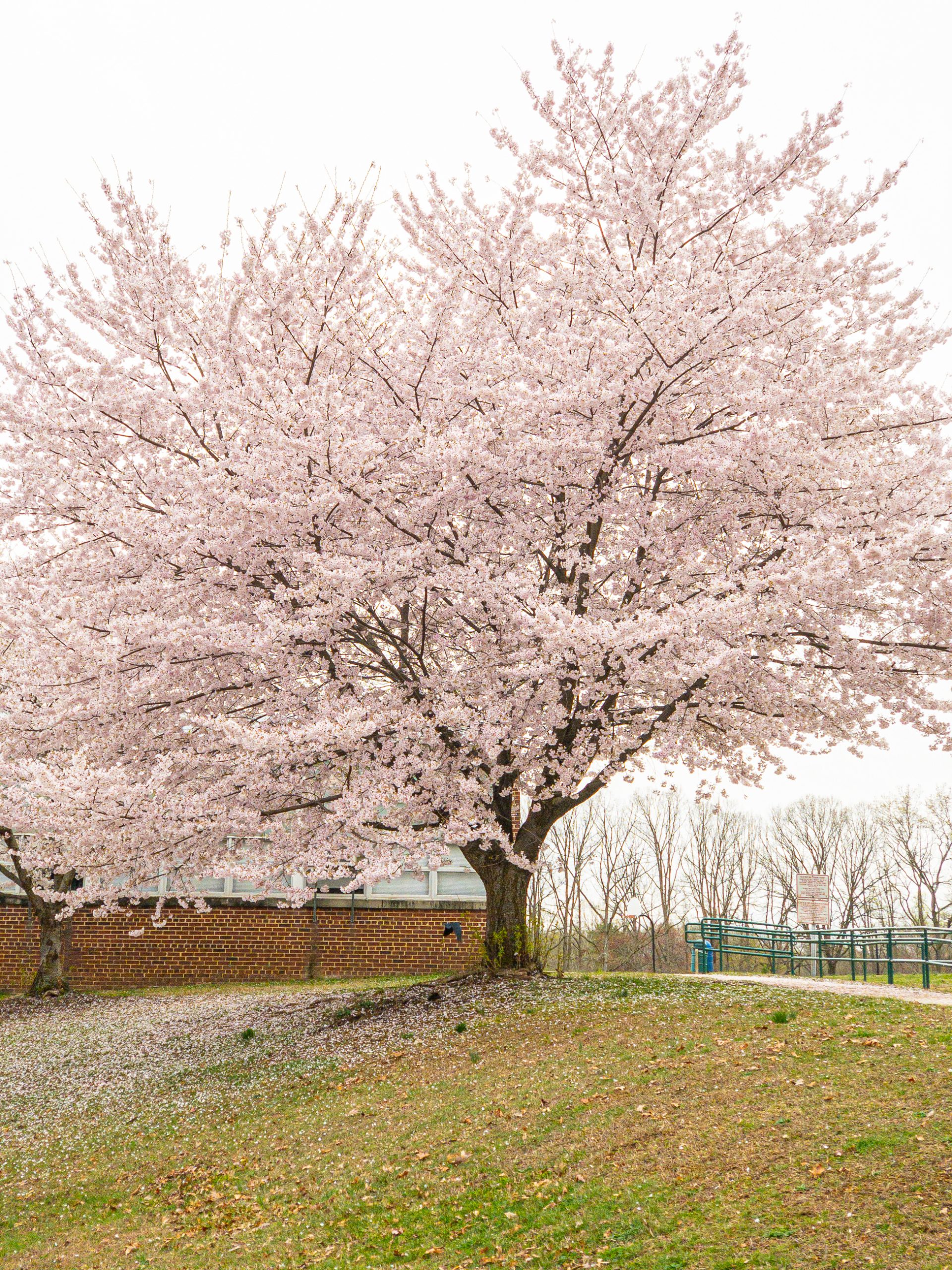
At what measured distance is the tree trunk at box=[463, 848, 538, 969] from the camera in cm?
1248

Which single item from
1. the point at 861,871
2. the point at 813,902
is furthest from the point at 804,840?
the point at 813,902

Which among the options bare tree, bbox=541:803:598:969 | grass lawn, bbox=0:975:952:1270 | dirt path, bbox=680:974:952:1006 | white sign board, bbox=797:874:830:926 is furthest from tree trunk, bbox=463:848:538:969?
bare tree, bbox=541:803:598:969

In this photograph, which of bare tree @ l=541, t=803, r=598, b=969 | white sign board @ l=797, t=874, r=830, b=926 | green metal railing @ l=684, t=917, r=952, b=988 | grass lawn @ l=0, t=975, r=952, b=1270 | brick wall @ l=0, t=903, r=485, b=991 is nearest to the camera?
grass lawn @ l=0, t=975, r=952, b=1270

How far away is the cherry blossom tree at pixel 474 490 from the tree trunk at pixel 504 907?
2.49 feet

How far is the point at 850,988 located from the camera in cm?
1268

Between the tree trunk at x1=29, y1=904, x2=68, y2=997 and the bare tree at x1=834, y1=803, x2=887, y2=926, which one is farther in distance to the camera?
the bare tree at x1=834, y1=803, x2=887, y2=926

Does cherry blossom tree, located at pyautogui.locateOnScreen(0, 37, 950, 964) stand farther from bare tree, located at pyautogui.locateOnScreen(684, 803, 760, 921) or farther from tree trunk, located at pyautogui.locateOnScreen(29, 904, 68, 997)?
bare tree, located at pyautogui.locateOnScreen(684, 803, 760, 921)

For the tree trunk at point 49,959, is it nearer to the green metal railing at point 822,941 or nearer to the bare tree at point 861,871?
the green metal railing at point 822,941

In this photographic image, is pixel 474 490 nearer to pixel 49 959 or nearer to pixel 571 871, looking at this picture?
pixel 49 959

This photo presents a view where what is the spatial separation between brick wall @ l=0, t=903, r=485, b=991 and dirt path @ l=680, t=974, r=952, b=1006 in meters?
6.67

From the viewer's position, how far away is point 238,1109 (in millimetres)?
9508

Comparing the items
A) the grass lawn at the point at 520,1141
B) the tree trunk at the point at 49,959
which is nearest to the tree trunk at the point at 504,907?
the grass lawn at the point at 520,1141

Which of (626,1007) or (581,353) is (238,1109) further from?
(581,353)

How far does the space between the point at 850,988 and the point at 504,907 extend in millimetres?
4350
